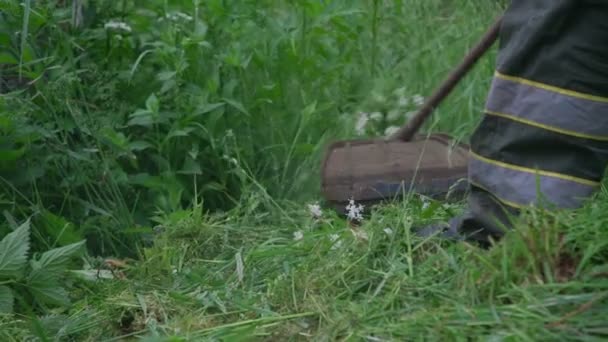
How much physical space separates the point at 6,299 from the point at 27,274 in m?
0.13

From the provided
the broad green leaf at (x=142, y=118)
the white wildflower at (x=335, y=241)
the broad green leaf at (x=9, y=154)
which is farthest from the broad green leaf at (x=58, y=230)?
the white wildflower at (x=335, y=241)

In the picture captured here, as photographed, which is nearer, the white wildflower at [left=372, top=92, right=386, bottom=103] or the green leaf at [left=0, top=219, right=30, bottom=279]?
the green leaf at [left=0, top=219, right=30, bottom=279]

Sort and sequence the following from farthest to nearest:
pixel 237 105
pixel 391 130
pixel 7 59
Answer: pixel 391 130 → pixel 237 105 → pixel 7 59

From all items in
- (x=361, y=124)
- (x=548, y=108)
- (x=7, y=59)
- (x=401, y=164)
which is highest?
(x=548, y=108)

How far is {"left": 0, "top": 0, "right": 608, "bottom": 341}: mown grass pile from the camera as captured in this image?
2137 millimetres

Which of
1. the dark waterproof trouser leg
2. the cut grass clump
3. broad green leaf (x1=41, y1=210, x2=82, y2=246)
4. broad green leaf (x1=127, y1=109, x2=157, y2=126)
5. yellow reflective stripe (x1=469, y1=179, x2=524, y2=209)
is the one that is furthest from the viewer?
broad green leaf (x1=127, y1=109, x2=157, y2=126)

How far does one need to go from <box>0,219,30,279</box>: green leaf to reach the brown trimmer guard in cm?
104

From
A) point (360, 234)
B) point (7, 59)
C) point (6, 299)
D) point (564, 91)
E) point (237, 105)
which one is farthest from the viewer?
point (237, 105)

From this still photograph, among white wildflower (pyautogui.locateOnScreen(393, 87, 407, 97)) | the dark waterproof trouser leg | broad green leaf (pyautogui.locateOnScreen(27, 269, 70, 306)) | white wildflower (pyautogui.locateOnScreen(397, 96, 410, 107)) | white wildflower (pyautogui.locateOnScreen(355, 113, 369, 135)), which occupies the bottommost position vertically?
white wildflower (pyautogui.locateOnScreen(355, 113, 369, 135))

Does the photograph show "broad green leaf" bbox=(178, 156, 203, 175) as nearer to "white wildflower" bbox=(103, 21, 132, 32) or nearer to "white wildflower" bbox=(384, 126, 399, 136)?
"white wildflower" bbox=(103, 21, 132, 32)

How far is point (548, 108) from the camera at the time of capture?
2324 mm

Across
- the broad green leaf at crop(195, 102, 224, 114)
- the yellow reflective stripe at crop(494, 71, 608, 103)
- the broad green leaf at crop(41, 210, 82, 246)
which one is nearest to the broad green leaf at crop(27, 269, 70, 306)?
the broad green leaf at crop(41, 210, 82, 246)

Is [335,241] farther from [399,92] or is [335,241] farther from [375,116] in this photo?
[399,92]

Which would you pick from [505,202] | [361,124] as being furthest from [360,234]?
[361,124]
